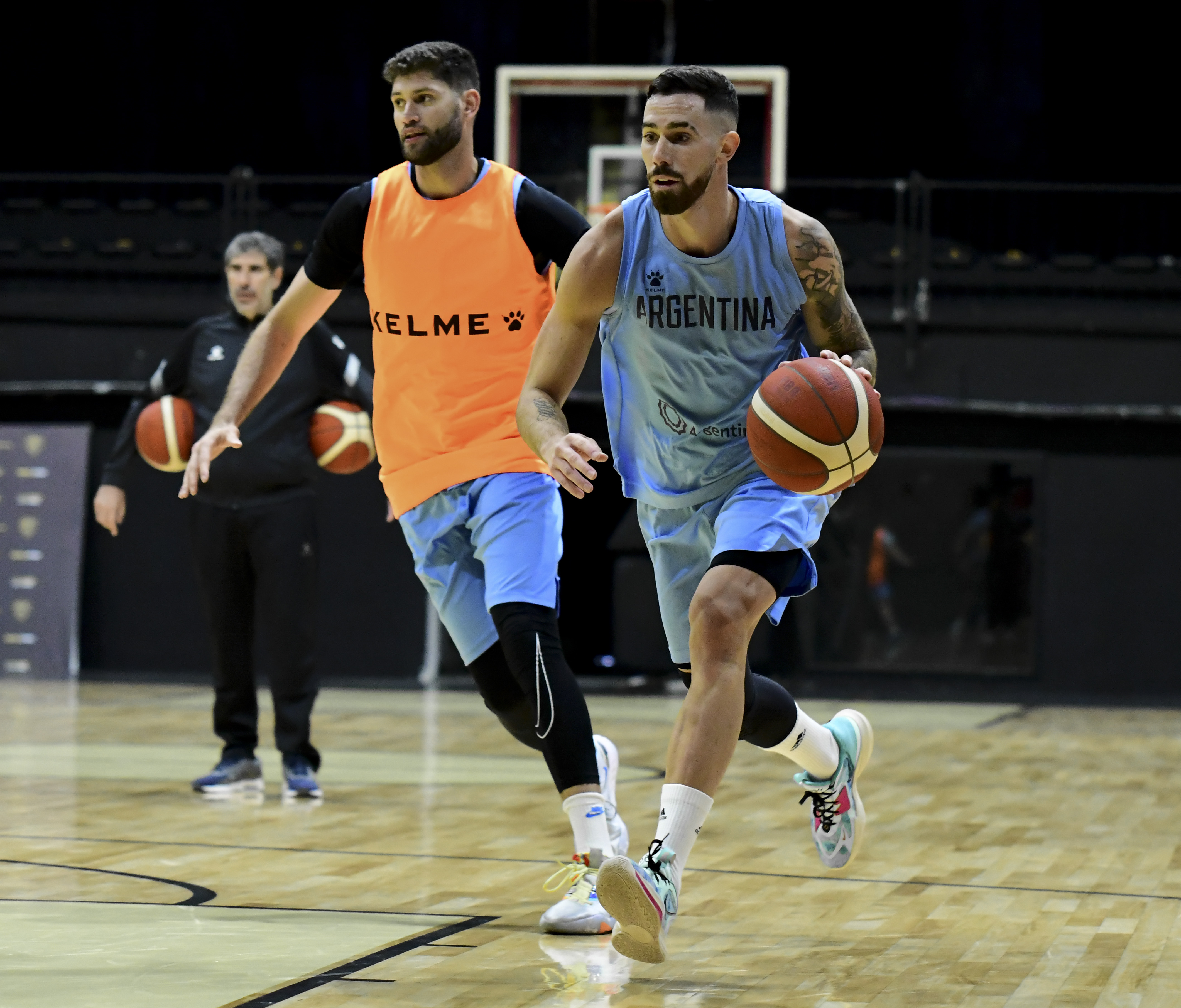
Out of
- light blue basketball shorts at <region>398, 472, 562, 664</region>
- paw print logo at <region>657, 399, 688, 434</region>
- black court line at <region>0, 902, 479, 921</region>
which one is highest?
paw print logo at <region>657, 399, 688, 434</region>

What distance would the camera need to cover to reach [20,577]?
40.5 feet

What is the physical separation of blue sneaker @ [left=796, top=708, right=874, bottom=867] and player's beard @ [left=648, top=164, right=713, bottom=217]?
1.42 metres

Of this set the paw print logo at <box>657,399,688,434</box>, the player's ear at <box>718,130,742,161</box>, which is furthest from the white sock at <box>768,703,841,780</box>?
the player's ear at <box>718,130,742,161</box>

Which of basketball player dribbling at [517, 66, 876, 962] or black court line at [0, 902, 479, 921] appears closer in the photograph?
basketball player dribbling at [517, 66, 876, 962]

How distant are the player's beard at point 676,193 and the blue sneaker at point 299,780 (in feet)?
10.6

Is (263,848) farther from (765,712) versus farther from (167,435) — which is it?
(167,435)

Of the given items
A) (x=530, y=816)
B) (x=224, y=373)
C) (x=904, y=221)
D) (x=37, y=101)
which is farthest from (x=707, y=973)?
(x=37, y=101)

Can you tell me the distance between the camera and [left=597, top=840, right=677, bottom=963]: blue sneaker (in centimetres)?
316

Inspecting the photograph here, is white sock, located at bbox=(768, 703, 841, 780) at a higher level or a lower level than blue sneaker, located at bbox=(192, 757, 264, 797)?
higher

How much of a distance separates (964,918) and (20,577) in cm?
976

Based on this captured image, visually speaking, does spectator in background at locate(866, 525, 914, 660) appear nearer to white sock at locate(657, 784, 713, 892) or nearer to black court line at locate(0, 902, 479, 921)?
black court line at locate(0, 902, 479, 921)

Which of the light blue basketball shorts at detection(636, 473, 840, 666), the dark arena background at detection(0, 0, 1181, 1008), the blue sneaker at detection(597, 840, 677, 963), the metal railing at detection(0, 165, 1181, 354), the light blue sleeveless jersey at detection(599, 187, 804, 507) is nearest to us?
the blue sneaker at detection(597, 840, 677, 963)

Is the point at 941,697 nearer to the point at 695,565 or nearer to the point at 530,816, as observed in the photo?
the point at 530,816

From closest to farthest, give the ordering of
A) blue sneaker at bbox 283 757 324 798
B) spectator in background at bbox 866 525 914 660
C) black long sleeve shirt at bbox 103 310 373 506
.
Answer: blue sneaker at bbox 283 757 324 798
black long sleeve shirt at bbox 103 310 373 506
spectator in background at bbox 866 525 914 660
